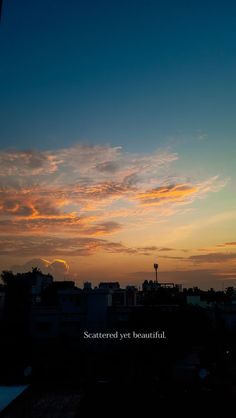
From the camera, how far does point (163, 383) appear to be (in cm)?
1620

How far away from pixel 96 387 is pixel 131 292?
33504mm

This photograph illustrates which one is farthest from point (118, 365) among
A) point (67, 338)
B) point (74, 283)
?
point (74, 283)

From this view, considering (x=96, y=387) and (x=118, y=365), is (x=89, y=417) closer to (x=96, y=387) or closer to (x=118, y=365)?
(x=96, y=387)

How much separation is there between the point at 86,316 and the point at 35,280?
78.6ft

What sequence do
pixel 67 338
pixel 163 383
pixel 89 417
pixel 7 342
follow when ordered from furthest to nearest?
pixel 67 338, pixel 7 342, pixel 163 383, pixel 89 417

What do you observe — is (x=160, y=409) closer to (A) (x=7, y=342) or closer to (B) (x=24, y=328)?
(A) (x=7, y=342)

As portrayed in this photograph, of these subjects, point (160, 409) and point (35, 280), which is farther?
point (35, 280)

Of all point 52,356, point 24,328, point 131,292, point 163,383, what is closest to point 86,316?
point 24,328

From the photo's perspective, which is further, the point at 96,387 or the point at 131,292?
the point at 131,292

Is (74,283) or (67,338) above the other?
(74,283)

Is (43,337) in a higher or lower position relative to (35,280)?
lower

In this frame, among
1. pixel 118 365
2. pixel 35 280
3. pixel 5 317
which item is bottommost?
pixel 118 365

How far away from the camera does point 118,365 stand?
90.1 ft

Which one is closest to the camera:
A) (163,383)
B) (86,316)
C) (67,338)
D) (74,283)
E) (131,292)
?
(163,383)
